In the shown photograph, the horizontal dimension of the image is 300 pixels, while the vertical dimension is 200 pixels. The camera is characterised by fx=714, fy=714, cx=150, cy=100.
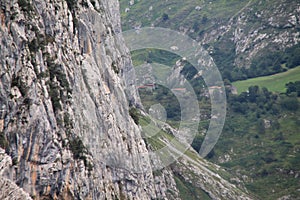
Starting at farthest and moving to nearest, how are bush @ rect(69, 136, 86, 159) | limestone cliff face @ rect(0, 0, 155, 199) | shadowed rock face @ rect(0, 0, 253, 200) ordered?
bush @ rect(69, 136, 86, 159), limestone cliff face @ rect(0, 0, 155, 199), shadowed rock face @ rect(0, 0, 253, 200)

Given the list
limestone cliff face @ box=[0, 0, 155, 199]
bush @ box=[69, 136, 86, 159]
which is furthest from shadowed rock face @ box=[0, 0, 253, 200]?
limestone cliff face @ box=[0, 0, 155, 199]

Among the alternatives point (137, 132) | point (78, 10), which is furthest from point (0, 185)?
point (137, 132)

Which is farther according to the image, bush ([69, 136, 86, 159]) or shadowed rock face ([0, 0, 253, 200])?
bush ([69, 136, 86, 159])

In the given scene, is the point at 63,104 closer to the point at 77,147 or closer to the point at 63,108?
the point at 63,108

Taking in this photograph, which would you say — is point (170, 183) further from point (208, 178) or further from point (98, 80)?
point (98, 80)

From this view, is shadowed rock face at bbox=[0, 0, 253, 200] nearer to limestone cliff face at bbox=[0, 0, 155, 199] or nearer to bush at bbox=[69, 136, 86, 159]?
bush at bbox=[69, 136, 86, 159]

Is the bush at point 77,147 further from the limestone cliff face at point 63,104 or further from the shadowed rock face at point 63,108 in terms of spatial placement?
the limestone cliff face at point 63,104

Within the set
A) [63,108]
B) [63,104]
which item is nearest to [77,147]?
[63,108]
